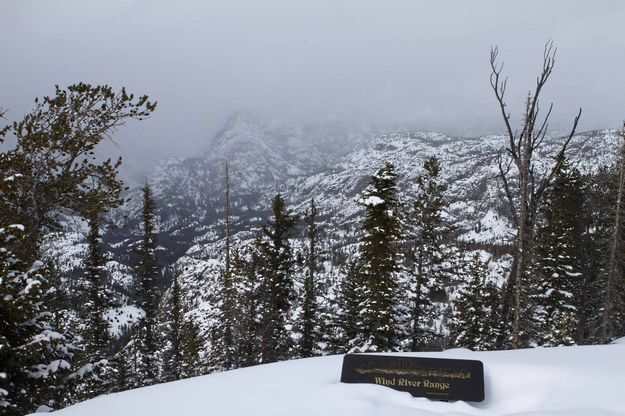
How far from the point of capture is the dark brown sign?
5.32 metres

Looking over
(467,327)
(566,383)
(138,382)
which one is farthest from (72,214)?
(138,382)

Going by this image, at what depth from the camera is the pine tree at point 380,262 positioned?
59.9 ft

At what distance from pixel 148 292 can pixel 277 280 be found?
10.5 metres

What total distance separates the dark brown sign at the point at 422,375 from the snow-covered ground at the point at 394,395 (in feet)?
0.56

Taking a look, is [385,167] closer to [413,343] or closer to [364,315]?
[364,315]

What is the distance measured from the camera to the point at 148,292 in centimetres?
2703

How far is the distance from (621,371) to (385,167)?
577 inches

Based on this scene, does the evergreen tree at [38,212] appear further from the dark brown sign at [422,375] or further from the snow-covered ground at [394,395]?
the dark brown sign at [422,375]

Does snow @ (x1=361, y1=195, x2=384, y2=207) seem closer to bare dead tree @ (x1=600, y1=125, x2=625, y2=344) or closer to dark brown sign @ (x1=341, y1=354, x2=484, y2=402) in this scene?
bare dead tree @ (x1=600, y1=125, x2=625, y2=344)

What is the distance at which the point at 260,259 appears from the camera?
22.3 metres

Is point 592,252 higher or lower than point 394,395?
higher

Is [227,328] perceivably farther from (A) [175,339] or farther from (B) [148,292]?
(A) [175,339]

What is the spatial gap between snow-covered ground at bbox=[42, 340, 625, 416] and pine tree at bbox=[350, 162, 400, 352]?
12203 millimetres

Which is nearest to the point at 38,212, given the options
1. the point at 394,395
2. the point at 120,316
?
the point at 394,395
